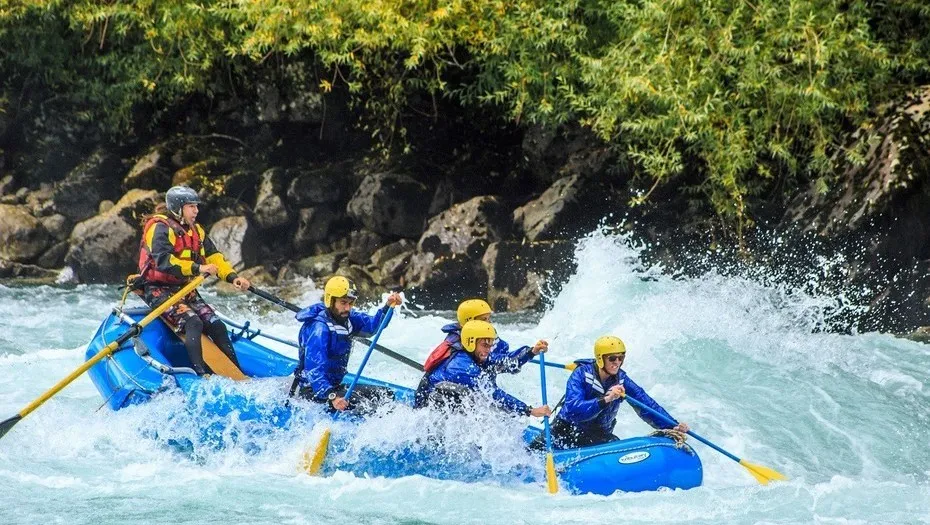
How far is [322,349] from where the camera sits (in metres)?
7.10

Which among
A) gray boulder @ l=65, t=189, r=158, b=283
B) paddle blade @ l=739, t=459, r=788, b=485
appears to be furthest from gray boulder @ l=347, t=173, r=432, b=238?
paddle blade @ l=739, t=459, r=788, b=485

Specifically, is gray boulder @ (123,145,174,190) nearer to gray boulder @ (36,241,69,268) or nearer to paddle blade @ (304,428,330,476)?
gray boulder @ (36,241,69,268)

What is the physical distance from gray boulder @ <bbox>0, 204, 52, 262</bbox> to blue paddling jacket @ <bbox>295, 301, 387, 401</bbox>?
25.3 feet

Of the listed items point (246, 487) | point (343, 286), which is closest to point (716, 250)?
point (343, 286)

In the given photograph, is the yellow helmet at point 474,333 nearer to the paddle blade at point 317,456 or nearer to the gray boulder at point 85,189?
the paddle blade at point 317,456

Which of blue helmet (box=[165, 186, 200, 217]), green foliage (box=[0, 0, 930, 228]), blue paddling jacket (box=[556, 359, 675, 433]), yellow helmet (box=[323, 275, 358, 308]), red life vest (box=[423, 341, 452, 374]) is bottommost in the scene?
blue paddling jacket (box=[556, 359, 675, 433])

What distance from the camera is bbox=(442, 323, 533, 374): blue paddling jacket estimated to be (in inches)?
277

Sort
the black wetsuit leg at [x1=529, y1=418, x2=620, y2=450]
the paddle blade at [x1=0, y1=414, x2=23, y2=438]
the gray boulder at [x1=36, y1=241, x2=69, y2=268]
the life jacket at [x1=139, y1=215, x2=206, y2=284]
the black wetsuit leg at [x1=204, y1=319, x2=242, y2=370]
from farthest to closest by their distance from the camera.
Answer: the gray boulder at [x1=36, y1=241, x2=69, y2=268] → the black wetsuit leg at [x1=204, y1=319, x2=242, y2=370] → the life jacket at [x1=139, y1=215, x2=206, y2=284] → the paddle blade at [x1=0, y1=414, x2=23, y2=438] → the black wetsuit leg at [x1=529, y1=418, x2=620, y2=450]

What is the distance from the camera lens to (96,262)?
13508 mm

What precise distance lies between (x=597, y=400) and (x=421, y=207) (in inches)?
276

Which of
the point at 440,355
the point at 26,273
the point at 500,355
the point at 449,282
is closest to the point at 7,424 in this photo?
the point at 440,355

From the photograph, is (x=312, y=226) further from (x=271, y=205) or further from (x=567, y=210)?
(x=567, y=210)

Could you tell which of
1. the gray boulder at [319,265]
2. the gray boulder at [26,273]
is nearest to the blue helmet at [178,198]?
the gray boulder at [319,265]

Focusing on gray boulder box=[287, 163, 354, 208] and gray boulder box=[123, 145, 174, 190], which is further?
gray boulder box=[123, 145, 174, 190]
